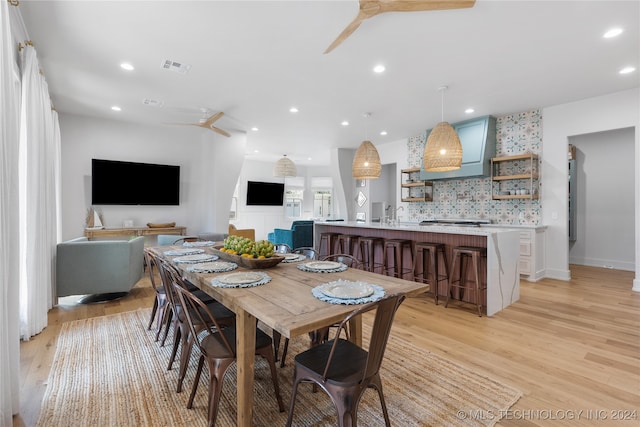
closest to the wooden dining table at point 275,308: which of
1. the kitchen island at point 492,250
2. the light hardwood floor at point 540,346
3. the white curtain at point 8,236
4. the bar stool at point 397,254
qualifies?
the white curtain at point 8,236

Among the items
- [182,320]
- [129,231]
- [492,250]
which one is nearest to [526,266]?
[492,250]

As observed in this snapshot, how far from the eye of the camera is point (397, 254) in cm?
421

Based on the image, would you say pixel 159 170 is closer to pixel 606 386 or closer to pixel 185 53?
pixel 185 53

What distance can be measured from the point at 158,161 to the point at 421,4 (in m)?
5.85

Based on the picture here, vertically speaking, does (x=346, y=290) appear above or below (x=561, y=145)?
below

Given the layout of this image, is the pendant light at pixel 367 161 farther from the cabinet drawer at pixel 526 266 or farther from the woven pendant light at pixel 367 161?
the cabinet drawer at pixel 526 266

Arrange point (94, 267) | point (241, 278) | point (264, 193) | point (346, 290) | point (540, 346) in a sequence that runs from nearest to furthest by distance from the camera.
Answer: point (346, 290) < point (241, 278) < point (540, 346) < point (94, 267) < point (264, 193)

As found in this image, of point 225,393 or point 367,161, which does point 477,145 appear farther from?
point 225,393

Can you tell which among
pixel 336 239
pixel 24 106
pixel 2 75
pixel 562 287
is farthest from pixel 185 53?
pixel 562 287

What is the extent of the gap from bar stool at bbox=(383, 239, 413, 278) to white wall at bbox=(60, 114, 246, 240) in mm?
3553

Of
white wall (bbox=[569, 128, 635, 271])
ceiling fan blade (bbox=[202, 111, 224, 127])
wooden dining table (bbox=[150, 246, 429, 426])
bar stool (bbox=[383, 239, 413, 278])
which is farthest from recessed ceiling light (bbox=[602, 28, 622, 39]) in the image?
ceiling fan blade (bbox=[202, 111, 224, 127])

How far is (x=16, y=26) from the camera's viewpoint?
2.49m

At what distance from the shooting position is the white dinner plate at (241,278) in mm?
1720

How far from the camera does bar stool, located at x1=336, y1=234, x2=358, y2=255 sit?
487 cm
